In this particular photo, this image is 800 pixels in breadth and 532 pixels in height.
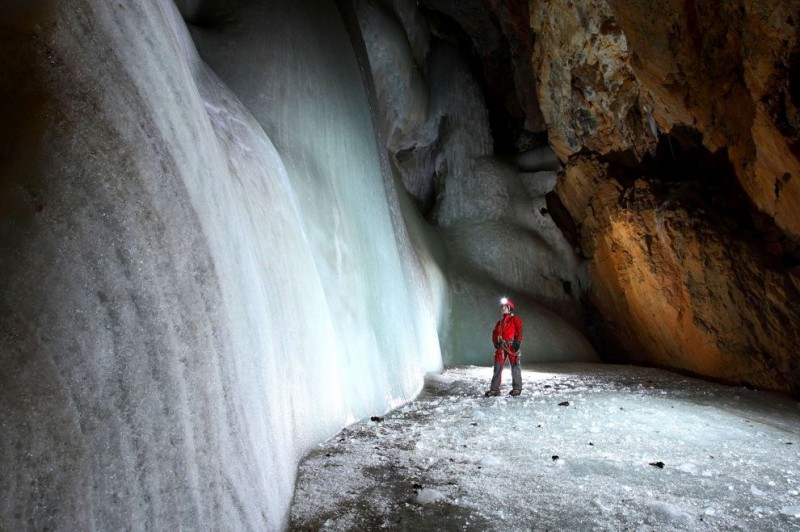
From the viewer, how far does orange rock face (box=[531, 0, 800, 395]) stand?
18.5 ft

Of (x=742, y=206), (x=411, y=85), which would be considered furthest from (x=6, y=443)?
(x=411, y=85)

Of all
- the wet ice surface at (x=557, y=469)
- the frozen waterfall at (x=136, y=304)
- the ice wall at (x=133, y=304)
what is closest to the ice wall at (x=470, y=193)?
the wet ice surface at (x=557, y=469)

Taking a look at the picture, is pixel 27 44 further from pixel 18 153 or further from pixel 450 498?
pixel 450 498

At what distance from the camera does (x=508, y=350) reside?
244 inches

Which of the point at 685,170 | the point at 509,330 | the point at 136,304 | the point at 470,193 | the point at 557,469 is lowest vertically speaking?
the point at 557,469

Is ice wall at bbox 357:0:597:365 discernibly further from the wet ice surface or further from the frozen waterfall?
the frozen waterfall

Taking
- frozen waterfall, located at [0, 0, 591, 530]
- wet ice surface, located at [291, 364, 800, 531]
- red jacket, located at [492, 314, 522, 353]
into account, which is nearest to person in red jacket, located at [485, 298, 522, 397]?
red jacket, located at [492, 314, 522, 353]

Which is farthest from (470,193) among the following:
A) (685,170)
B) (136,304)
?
(136,304)

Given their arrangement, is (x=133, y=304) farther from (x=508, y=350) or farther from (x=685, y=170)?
(x=685, y=170)

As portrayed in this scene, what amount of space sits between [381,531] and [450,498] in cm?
51

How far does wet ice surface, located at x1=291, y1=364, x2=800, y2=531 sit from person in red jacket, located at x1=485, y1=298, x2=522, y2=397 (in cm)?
55

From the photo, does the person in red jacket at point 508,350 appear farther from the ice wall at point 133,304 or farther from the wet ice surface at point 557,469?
the ice wall at point 133,304

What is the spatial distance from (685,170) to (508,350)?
4940mm

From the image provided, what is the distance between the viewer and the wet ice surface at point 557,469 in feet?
8.03
